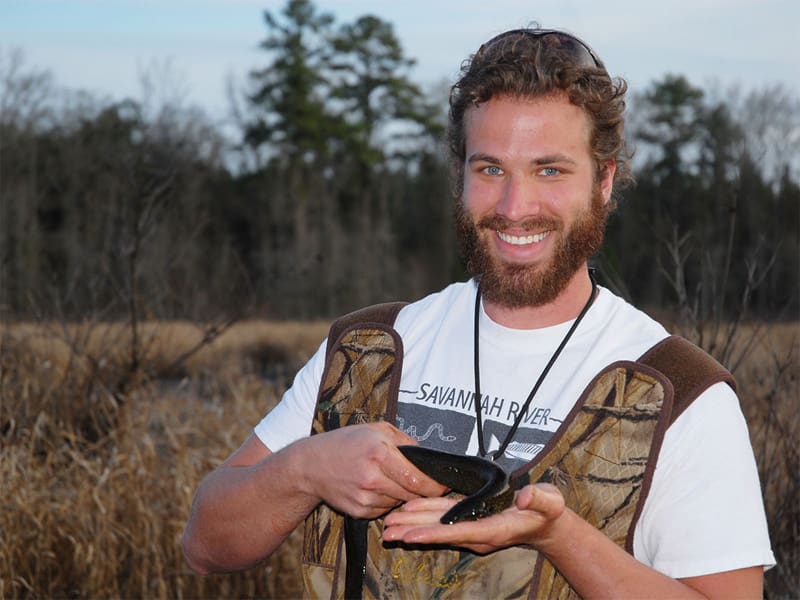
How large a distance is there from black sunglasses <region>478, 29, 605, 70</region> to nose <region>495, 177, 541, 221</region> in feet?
1.05

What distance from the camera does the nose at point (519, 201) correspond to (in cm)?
210

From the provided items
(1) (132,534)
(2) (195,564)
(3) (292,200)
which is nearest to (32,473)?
(1) (132,534)

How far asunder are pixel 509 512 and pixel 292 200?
1241 inches

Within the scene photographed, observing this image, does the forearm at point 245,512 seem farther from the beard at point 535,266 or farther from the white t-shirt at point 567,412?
the beard at point 535,266

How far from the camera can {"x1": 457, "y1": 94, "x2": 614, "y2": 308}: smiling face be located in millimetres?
2096

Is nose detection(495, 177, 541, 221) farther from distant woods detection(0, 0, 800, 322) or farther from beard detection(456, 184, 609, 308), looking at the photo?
distant woods detection(0, 0, 800, 322)

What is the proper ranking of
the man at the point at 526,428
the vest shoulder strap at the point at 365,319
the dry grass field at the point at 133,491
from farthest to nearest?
the dry grass field at the point at 133,491 < the vest shoulder strap at the point at 365,319 < the man at the point at 526,428

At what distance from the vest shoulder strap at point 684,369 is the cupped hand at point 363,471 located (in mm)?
504

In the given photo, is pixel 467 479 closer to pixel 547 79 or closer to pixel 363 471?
pixel 363 471

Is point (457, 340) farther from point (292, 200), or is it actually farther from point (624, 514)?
point (292, 200)

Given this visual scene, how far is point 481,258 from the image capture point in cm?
219

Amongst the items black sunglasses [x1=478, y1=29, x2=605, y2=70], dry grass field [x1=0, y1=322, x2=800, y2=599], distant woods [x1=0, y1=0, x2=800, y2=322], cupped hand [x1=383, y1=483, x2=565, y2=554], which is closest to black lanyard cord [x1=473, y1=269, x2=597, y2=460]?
cupped hand [x1=383, y1=483, x2=565, y2=554]

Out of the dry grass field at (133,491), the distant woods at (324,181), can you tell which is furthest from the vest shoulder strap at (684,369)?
the distant woods at (324,181)

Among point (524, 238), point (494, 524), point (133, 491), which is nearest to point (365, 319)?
point (524, 238)
